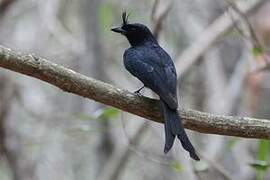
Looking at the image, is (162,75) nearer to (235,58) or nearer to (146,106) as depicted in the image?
(146,106)

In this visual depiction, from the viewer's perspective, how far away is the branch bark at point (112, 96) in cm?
263

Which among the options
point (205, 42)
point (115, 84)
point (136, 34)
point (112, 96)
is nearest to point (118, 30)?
point (136, 34)

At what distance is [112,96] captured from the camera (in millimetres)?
2748

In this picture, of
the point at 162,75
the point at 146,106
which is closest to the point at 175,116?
the point at 146,106

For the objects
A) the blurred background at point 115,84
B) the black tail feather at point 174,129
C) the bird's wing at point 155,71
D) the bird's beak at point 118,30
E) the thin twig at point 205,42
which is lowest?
the blurred background at point 115,84

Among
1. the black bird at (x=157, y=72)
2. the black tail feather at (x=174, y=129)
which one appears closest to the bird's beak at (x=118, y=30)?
the black bird at (x=157, y=72)

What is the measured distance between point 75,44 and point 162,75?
10.8 ft

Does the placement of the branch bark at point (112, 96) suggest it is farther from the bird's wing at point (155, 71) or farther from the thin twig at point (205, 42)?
the thin twig at point (205, 42)

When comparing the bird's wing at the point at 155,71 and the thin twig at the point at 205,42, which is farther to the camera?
the thin twig at the point at 205,42

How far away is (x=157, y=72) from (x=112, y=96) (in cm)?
47

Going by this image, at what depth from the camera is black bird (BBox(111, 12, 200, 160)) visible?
9.23 ft

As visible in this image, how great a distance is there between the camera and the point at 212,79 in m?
6.02

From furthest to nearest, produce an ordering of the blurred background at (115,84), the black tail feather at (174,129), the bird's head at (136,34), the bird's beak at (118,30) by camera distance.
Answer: the blurred background at (115,84) → the bird's head at (136,34) → the bird's beak at (118,30) → the black tail feather at (174,129)

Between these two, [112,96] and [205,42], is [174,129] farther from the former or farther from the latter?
[205,42]
